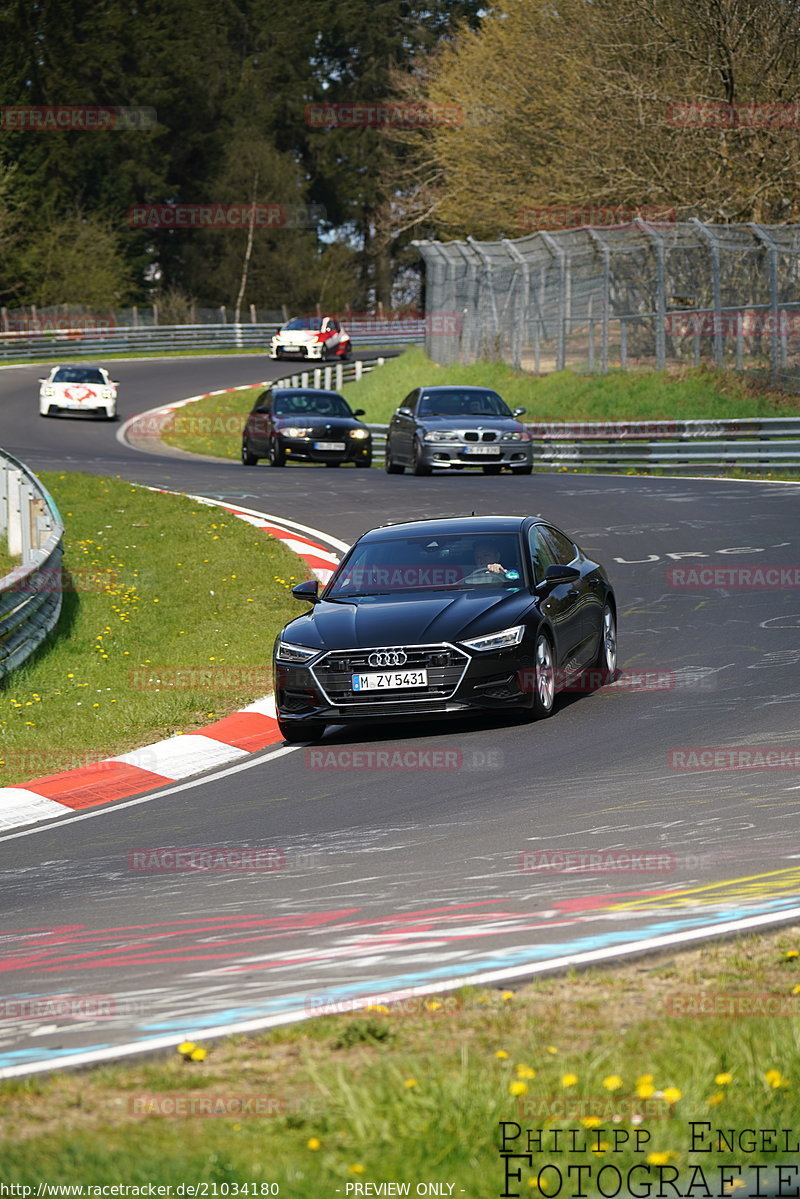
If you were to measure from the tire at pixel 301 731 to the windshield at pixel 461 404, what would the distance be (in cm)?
1840

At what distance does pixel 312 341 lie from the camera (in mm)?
63688

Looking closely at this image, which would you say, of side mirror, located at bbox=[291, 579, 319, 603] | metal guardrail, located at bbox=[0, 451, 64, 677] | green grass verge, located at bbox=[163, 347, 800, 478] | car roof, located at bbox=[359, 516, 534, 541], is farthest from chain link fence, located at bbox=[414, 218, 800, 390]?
side mirror, located at bbox=[291, 579, 319, 603]

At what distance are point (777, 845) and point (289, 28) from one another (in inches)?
3774

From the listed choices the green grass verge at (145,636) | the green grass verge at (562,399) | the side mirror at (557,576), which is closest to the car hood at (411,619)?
the side mirror at (557,576)

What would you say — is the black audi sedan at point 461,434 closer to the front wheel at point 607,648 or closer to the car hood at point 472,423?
the car hood at point 472,423

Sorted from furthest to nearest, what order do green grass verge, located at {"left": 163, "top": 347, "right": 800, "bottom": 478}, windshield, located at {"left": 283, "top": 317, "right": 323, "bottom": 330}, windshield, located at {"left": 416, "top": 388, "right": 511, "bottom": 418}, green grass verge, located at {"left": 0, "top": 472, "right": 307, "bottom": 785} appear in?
windshield, located at {"left": 283, "top": 317, "right": 323, "bottom": 330}
green grass verge, located at {"left": 163, "top": 347, "right": 800, "bottom": 478}
windshield, located at {"left": 416, "top": 388, "right": 511, "bottom": 418}
green grass verge, located at {"left": 0, "top": 472, "right": 307, "bottom": 785}

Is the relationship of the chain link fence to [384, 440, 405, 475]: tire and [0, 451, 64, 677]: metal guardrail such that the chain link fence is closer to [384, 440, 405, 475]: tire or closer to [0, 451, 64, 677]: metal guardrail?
[384, 440, 405, 475]: tire

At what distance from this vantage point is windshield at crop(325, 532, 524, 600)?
12125 millimetres

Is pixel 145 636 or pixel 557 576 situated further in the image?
pixel 145 636

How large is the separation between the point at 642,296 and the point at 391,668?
88.7 feet

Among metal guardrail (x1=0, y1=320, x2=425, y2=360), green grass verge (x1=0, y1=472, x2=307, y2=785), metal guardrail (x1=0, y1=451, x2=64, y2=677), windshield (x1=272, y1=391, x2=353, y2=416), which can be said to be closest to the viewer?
green grass verge (x1=0, y1=472, x2=307, y2=785)

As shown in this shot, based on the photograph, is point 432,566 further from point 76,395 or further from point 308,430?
point 76,395

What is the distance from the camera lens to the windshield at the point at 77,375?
45.9 meters

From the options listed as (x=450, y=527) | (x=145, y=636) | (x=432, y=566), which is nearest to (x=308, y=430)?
(x=145, y=636)
